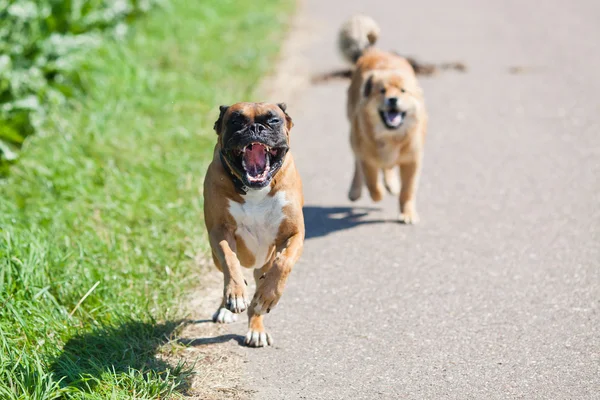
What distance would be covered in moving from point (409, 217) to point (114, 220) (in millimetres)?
2194

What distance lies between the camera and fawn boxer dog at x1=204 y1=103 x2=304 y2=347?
14.4 ft

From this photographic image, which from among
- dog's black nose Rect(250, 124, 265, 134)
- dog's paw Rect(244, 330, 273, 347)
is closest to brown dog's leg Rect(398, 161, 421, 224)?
dog's paw Rect(244, 330, 273, 347)

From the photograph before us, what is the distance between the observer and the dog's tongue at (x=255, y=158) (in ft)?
14.7

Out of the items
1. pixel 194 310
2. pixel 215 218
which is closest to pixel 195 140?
pixel 194 310

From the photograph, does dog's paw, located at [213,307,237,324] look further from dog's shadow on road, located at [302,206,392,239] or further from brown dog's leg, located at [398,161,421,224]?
brown dog's leg, located at [398,161,421,224]

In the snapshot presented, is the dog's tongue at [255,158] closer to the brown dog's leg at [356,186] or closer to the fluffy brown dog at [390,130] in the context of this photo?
the fluffy brown dog at [390,130]

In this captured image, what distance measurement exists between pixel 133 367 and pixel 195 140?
3982 mm

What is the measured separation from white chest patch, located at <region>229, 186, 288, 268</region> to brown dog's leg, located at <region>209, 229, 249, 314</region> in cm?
9

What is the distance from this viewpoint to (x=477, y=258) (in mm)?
6027

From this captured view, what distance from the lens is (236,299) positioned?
434 cm

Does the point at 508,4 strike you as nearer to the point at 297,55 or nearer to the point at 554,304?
the point at 297,55

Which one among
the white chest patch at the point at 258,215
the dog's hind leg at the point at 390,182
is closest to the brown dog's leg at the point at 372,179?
the dog's hind leg at the point at 390,182

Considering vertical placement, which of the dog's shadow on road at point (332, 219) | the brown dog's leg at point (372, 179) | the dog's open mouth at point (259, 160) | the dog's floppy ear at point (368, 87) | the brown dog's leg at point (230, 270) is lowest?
the dog's shadow on road at point (332, 219)

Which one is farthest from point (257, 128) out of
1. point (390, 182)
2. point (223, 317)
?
point (390, 182)
